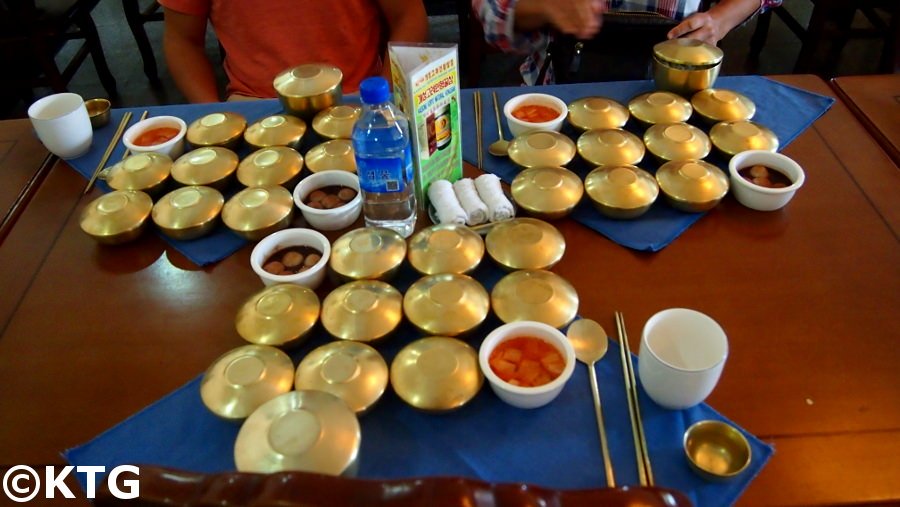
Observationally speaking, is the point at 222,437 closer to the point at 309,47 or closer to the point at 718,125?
the point at 718,125

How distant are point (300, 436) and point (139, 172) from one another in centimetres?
65

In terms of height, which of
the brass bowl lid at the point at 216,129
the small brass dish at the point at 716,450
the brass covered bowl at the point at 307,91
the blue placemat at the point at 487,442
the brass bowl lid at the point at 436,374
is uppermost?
the brass covered bowl at the point at 307,91

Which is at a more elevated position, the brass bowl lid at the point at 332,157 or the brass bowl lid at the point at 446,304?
the brass bowl lid at the point at 332,157

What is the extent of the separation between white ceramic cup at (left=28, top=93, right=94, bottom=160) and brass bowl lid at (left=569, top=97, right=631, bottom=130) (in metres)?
0.89

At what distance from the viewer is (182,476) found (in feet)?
1.82

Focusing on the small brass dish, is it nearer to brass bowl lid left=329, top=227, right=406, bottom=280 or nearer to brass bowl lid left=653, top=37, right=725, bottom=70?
brass bowl lid left=329, top=227, right=406, bottom=280

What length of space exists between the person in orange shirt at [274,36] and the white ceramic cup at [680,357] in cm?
101

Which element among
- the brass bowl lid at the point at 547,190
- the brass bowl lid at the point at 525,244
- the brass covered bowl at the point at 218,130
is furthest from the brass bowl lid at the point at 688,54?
the brass covered bowl at the point at 218,130

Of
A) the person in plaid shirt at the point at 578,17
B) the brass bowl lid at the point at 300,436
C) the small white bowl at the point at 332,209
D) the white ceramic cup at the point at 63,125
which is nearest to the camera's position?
the brass bowl lid at the point at 300,436

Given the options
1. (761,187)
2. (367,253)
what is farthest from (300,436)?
(761,187)

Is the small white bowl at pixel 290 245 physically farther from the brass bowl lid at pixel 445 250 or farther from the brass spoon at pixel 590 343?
the brass spoon at pixel 590 343

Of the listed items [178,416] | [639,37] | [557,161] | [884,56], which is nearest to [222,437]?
[178,416]

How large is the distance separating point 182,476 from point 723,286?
2.35 ft

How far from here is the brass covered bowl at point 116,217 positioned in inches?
39.5
